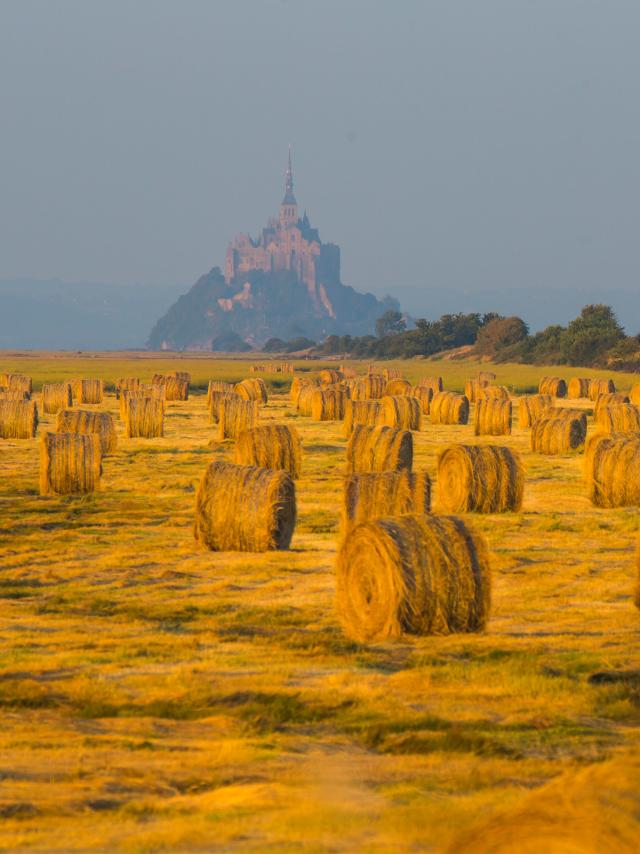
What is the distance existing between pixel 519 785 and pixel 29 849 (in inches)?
112

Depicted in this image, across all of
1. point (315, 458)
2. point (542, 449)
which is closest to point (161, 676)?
point (315, 458)

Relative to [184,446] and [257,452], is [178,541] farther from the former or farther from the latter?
Result: [184,446]

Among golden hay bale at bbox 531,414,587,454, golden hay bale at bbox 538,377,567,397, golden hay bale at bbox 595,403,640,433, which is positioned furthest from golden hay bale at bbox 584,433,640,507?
golden hay bale at bbox 538,377,567,397

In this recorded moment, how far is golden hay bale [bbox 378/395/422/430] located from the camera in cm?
3953

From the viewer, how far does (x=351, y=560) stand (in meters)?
12.6

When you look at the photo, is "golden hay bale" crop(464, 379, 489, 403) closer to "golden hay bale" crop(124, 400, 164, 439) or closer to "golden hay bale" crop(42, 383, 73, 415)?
"golden hay bale" crop(42, 383, 73, 415)

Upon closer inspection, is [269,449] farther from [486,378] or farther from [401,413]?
[486,378]

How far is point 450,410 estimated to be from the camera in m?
43.9

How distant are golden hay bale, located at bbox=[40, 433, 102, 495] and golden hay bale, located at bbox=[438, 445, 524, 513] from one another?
6.19m

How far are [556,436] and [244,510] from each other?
16651 mm

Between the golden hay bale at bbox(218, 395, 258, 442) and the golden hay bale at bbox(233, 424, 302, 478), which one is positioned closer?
the golden hay bale at bbox(233, 424, 302, 478)

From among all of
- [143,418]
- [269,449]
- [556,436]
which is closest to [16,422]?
[143,418]

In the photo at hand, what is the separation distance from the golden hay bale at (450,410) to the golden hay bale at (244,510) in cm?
2671

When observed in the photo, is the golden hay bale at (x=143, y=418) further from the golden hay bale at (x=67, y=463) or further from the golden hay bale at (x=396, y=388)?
the golden hay bale at (x=396, y=388)
